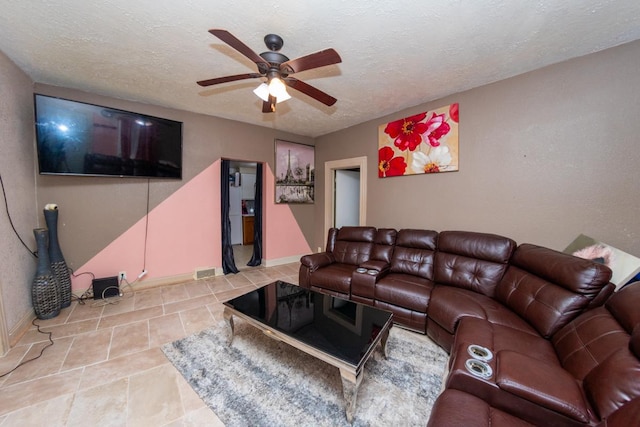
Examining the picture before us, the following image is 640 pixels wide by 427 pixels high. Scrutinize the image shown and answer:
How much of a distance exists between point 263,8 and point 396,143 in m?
2.47

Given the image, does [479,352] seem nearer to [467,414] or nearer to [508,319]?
[467,414]

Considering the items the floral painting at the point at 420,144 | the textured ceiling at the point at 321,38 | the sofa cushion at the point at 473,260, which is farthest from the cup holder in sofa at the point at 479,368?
the floral painting at the point at 420,144

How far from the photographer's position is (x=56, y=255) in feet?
8.53

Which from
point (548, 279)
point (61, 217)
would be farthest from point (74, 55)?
point (548, 279)

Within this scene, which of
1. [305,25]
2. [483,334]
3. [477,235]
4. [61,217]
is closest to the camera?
[483,334]

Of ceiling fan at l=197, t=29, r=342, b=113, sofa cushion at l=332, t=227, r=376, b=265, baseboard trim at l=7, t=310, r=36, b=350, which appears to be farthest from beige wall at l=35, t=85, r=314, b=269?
sofa cushion at l=332, t=227, r=376, b=265

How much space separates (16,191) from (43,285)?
99cm

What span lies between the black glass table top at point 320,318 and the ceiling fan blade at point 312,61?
1.90 m

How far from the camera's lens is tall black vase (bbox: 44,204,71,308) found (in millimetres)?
2557

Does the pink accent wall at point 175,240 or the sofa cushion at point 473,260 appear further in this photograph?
the pink accent wall at point 175,240

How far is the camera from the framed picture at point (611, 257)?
5.76 feet

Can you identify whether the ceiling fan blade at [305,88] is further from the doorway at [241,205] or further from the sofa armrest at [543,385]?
the doorway at [241,205]

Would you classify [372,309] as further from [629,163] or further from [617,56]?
[617,56]

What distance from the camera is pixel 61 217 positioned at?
2.80m
